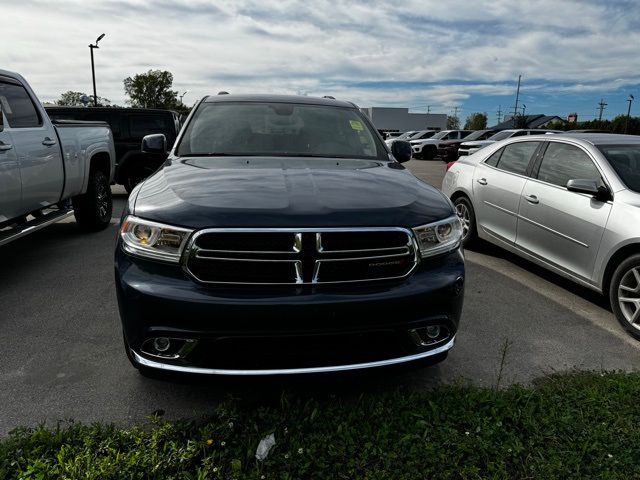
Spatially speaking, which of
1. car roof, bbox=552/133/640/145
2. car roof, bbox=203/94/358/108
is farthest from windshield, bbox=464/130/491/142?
car roof, bbox=203/94/358/108

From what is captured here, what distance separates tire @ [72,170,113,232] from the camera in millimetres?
7117

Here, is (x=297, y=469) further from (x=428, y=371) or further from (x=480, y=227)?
(x=480, y=227)

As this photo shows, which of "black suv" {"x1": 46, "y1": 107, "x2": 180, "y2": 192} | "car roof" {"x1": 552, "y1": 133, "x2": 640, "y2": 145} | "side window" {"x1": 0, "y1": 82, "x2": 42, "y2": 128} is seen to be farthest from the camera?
"black suv" {"x1": 46, "y1": 107, "x2": 180, "y2": 192}

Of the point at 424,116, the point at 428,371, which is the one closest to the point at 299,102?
the point at 428,371

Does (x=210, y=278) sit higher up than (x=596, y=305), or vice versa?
(x=210, y=278)

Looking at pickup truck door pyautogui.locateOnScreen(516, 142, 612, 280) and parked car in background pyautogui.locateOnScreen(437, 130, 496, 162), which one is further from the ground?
pickup truck door pyautogui.locateOnScreen(516, 142, 612, 280)

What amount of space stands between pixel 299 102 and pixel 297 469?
10.1 ft

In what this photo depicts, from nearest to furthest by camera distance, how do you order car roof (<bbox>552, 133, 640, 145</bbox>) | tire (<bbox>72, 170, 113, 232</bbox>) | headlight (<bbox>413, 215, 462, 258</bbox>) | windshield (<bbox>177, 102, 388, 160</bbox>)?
headlight (<bbox>413, 215, 462, 258</bbox>), windshield (<bbox>177, 102, 388, 160</bbox>), car roof (<bbox>552, 133, 640, 145</bbox>), tire (<bbox>72, 170, 113, 232</bbox>)

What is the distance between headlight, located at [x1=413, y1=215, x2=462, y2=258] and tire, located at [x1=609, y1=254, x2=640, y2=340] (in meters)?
1.94

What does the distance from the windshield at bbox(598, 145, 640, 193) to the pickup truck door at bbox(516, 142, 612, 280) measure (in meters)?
0.15

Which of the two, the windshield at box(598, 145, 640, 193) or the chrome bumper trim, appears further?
the windshield at box(598, 145, 640, 193)

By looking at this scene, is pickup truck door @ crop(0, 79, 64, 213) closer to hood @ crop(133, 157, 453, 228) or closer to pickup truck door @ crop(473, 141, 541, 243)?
hood @ crop(133, 157, 453, 228)

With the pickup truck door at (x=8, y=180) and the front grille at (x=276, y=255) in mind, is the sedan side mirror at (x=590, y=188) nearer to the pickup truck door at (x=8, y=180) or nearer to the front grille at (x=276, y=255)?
the front grille at (x=276, y=255)

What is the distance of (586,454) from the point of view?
2.49m
